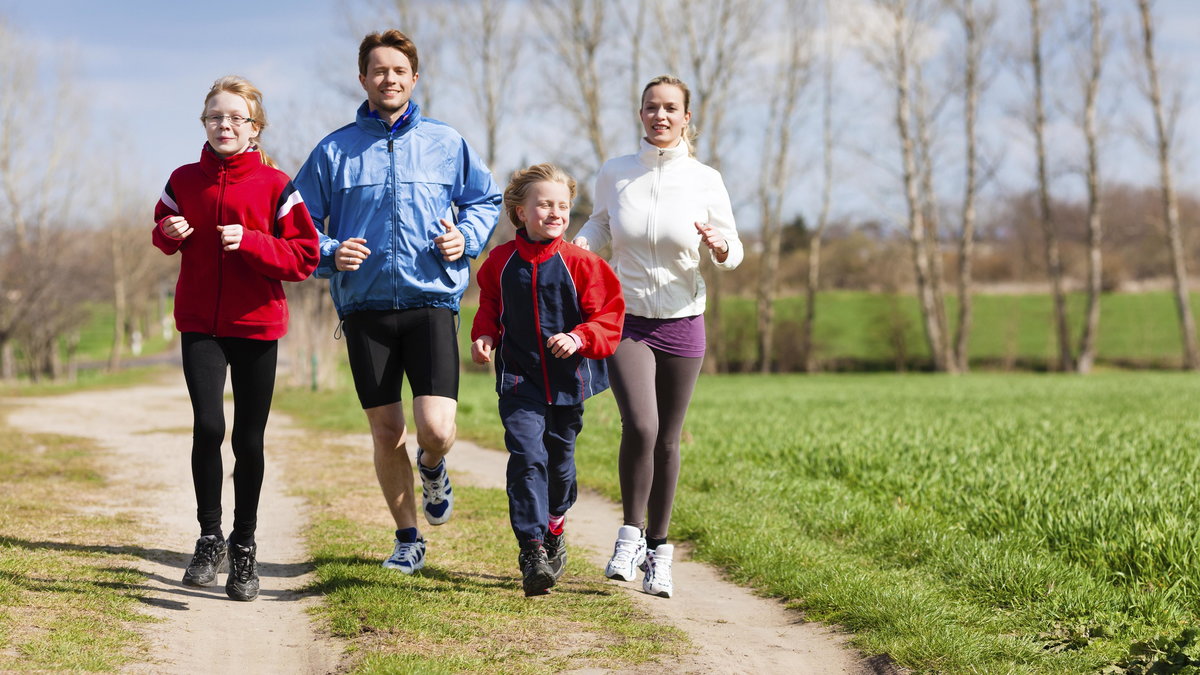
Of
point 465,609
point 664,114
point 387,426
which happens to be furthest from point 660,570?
point 664,114

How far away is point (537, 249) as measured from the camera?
13.4 feet

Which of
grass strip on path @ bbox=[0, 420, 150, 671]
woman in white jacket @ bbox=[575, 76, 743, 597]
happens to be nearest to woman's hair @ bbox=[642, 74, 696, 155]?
woman in white jacket @ bbox=[575, 76, 743, 597]

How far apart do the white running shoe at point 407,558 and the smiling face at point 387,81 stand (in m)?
1.85

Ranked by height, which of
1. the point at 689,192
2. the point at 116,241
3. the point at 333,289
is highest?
the point at 116,241

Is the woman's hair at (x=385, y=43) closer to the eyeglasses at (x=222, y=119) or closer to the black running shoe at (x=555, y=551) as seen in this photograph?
the eyeglasses at (x=222, y=119)

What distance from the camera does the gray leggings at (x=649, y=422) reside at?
4301 millimetres

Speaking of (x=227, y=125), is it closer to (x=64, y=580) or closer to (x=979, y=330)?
(x=64, y=580)

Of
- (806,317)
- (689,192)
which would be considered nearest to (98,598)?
(689,192)

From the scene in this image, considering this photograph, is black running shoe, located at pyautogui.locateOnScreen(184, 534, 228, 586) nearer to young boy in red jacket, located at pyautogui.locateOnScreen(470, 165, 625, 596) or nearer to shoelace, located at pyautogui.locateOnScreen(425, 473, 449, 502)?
shoelace, located at pyautogui.locateOnScreen(425, 473, 449, 502)

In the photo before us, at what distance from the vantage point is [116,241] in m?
52.8

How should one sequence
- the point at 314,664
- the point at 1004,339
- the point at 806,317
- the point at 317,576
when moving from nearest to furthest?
the point at 314,664 < the point at 317,576 < the point at 806,317 < the point at 1004,339

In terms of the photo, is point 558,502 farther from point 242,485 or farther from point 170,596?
point 170,596

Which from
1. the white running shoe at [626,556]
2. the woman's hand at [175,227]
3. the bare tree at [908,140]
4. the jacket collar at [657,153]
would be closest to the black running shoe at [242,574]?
the woman's hand at [175,227]

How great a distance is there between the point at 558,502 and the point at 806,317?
123ft
